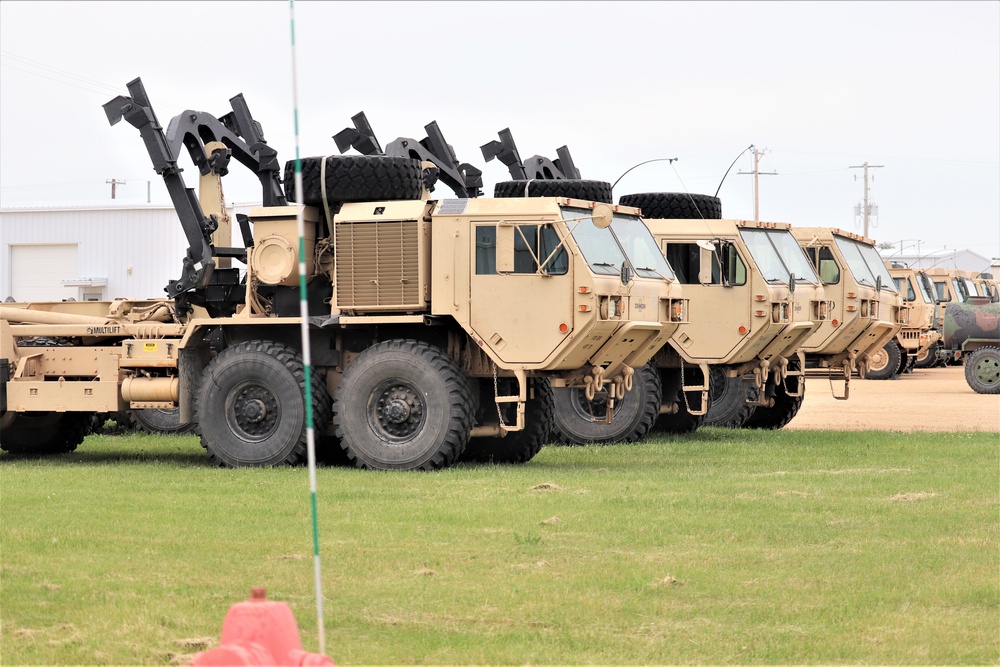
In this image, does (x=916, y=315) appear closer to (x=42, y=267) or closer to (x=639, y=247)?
(x=639, y=247)

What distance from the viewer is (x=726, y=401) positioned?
21938mm

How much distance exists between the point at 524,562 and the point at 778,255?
11.9 metres

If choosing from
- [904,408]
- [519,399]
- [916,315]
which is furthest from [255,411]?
[916,315]

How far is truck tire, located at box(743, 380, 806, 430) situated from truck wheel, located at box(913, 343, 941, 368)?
16090 mm

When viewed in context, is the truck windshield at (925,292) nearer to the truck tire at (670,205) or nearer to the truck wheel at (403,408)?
the truck tire at (670,205)

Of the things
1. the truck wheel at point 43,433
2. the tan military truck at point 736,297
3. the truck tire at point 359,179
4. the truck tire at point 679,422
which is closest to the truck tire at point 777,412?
the tan military truck at point 736,297

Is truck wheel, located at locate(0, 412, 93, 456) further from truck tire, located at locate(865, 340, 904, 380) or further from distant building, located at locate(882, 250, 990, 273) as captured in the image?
distant building, located at locate(882, 250, 990, 273)

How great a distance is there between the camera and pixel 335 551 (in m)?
10.1

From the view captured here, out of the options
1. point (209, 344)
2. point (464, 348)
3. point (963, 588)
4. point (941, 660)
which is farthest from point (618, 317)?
point (941, 660)

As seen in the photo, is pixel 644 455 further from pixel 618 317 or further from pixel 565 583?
pixel 565 583

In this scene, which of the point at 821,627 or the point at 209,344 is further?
the point at 209,344

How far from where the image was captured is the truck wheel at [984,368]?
3178cm

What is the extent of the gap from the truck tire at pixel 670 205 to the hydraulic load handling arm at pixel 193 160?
5321 millimetres

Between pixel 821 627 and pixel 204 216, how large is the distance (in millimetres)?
12130
